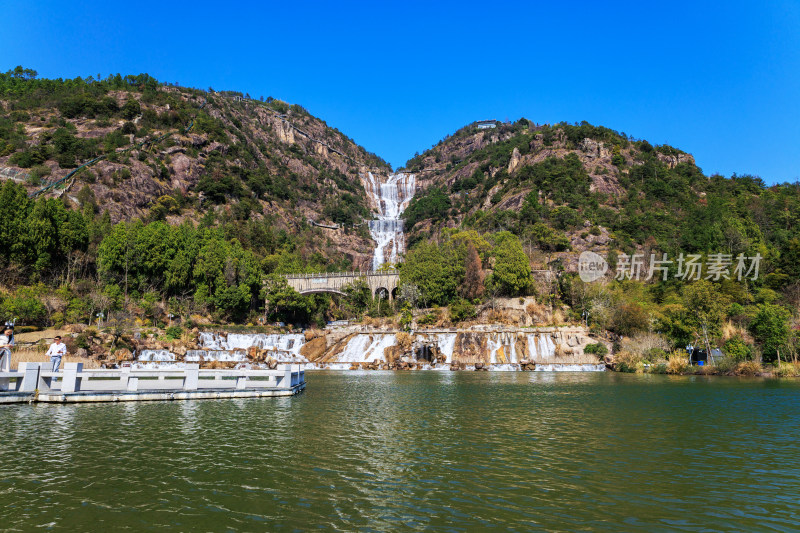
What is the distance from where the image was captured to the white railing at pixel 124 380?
23500 mm

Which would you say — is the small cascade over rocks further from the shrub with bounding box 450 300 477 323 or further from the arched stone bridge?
the arched stone bridge

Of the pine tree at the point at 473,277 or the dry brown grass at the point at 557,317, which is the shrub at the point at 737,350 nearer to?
Answer: the dry brown grass at the point at 557,317

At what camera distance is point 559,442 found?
1616cm

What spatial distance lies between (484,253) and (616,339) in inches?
1175

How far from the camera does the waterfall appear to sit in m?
138

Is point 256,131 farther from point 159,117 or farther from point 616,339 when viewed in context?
point 616,339

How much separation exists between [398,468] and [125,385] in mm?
19611

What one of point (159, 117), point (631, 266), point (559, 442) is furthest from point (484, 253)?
point (159, 117)

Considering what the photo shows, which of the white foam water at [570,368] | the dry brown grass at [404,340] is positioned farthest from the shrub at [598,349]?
the dry brown grass at [404,340]

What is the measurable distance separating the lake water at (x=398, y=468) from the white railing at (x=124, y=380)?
4.98 feet

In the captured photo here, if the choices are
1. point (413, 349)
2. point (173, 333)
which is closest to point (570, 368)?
point (413, 349)

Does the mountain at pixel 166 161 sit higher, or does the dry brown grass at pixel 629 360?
the mountain at pixel 166 161

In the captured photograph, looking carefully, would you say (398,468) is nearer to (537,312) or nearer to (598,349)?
(598,349)

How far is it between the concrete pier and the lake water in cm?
107
